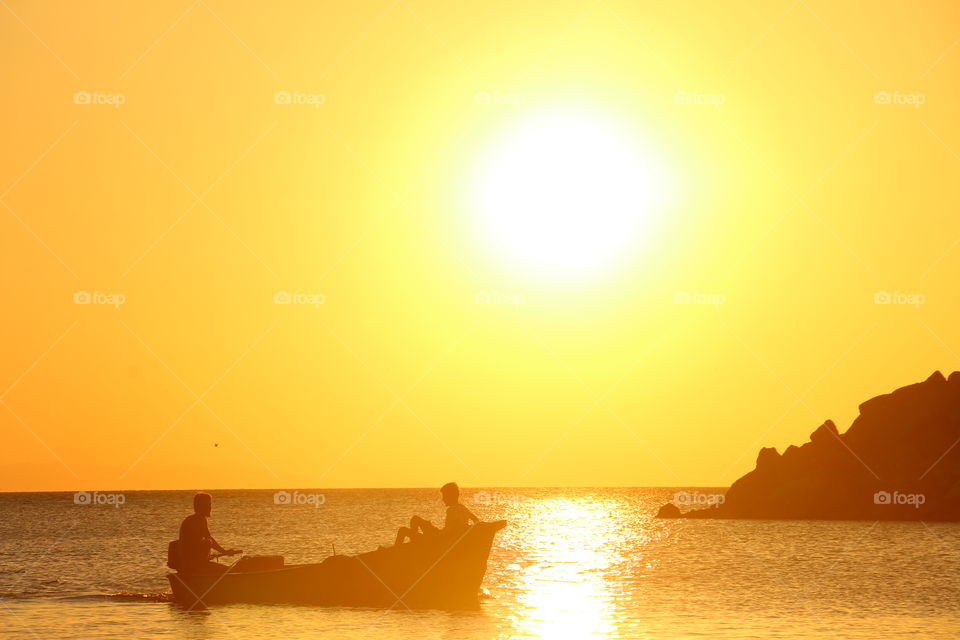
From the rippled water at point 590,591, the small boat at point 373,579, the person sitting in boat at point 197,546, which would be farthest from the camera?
the person sitting in boat at point 197,546

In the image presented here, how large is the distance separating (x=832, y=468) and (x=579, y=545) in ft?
159

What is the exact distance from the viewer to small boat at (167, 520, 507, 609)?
2916 cm

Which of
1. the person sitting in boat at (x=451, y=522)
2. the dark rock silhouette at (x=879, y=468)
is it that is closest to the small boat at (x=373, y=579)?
the person sitting in boat at (x=451, y=522)

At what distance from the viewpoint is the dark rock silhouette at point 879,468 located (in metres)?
102

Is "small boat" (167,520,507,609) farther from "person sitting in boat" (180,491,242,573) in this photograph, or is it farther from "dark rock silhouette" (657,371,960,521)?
"dark rock silhouette" (657,371,960,521)

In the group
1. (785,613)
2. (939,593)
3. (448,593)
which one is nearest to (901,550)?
(939,593)

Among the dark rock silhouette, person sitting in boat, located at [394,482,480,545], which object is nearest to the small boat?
person sitting in boat, located at [394,482,480,545]

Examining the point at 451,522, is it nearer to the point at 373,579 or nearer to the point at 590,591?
the point at 373,579

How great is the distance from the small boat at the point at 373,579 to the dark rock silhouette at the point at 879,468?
274 ft

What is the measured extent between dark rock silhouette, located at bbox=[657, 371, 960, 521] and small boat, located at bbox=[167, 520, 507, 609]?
274ft

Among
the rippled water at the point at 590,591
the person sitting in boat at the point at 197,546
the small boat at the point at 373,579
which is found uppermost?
the person sitting in boat at the point at 197,546

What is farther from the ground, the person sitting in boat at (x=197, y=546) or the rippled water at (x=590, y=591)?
the person sitting in boat at (x=197, y=546)

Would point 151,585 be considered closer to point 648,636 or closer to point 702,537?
point 648,636

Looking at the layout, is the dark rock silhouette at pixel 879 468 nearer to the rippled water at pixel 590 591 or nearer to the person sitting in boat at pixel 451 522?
the rippled water at pixel 590 591
